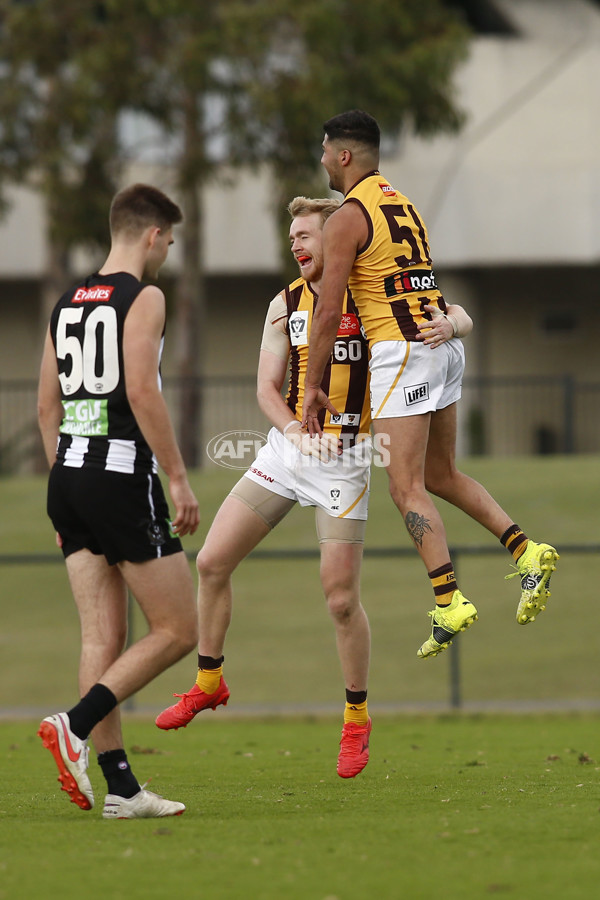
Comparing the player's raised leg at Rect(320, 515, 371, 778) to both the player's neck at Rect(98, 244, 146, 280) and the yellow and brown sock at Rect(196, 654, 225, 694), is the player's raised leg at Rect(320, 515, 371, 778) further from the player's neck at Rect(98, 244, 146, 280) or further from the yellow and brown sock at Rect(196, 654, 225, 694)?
the player's neck at Rect(98, 244, 146, 280)

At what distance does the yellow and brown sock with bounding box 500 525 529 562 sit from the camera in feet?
19.8

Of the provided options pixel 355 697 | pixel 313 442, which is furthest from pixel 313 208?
pixel 355 697

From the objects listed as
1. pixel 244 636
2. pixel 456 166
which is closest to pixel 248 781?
pixel 244 636

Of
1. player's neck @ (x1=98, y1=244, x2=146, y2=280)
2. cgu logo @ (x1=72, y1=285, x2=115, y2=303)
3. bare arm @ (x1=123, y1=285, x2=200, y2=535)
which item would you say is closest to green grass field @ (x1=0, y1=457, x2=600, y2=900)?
bare arm @ (x1=123, y1=285, x2=200, y2=535)

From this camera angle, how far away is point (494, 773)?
6.59m

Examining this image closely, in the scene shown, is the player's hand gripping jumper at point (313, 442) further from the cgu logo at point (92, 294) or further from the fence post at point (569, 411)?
the fence post at point (569, 411)

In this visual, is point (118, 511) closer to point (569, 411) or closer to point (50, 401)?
point (50, 401)

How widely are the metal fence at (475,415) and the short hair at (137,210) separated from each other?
48.1ft

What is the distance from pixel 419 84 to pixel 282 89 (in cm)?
203

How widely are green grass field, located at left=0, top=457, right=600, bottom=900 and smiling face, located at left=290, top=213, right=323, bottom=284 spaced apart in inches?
96.2

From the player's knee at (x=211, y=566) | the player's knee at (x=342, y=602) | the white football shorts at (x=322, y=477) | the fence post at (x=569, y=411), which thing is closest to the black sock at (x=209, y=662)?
the player's knee at (x=211, y=566)

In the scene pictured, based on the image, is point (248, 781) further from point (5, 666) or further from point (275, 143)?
point (275, 143)

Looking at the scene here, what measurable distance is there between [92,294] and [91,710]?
1632 mm

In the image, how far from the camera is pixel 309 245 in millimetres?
6164
